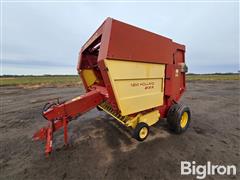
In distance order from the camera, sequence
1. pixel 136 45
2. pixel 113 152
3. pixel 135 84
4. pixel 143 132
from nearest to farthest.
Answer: pixel 136 45 < pixel 135 84 < pixel 113 152 < pixel 143 132

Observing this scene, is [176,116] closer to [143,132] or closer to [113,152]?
[143,132]

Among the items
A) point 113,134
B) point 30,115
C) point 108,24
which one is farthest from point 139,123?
point 30,115

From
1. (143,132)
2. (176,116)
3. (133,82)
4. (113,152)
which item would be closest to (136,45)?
(133,82)

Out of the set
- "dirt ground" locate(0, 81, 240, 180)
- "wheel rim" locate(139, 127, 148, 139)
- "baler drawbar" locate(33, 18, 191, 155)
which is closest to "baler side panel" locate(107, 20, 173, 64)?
"baler drawbar" locate(33, 18, 191, 155)

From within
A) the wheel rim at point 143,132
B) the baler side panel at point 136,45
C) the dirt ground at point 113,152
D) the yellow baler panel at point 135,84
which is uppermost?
the baler side panel at point 136,45

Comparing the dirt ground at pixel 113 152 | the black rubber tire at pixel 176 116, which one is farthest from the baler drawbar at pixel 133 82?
the dirt ground at pixel 113 152

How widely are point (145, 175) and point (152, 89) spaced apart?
1.75 metres

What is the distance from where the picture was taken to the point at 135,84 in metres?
2.64

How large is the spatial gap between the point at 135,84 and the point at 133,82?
0.25 ft

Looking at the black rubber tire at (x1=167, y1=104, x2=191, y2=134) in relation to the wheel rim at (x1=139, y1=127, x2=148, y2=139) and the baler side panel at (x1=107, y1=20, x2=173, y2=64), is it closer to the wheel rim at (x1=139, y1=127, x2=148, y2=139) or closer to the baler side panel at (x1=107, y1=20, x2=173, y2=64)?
the wheel rim at (x1=139, y1=127, x2=148, y2=139)

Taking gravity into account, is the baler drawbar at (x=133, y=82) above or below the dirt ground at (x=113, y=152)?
above

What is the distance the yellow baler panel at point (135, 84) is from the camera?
2.30 meters

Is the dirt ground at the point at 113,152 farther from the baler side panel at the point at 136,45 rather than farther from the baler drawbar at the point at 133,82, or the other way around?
the baler side panel at the point at 136,45

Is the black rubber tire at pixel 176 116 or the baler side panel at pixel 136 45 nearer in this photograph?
the baler side panel at pixel 136 45
